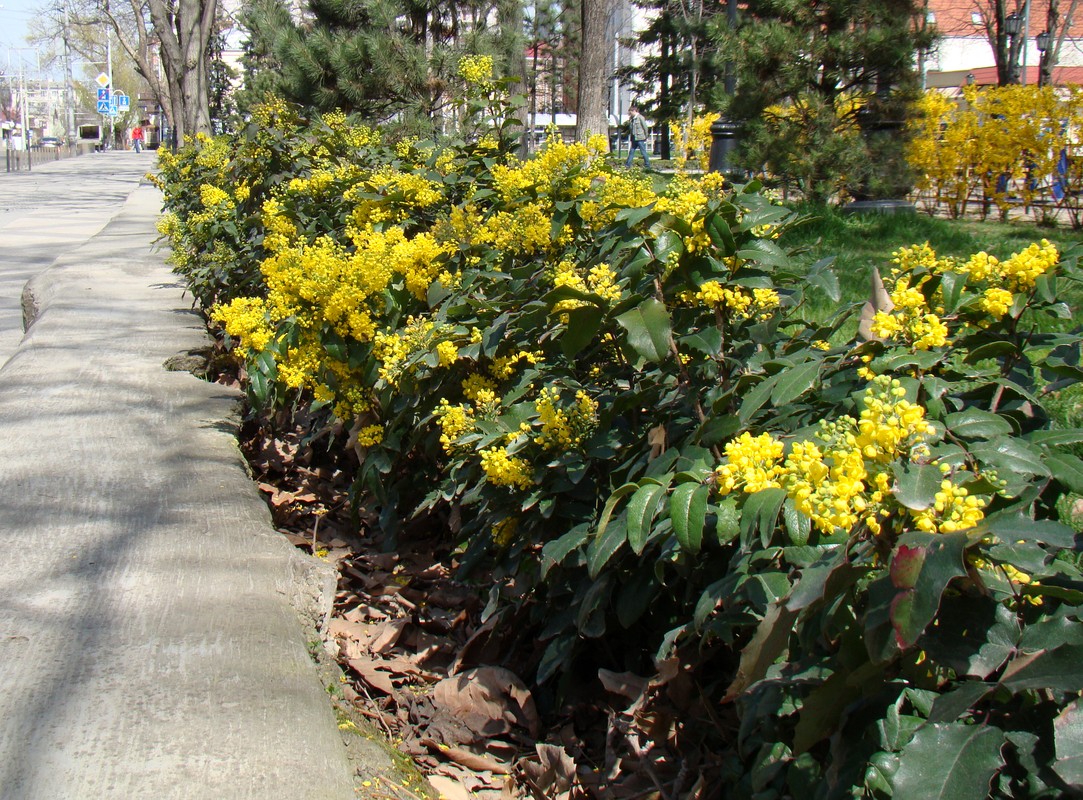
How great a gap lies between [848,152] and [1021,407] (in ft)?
27.0

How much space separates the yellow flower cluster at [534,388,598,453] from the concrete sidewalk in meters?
0.79

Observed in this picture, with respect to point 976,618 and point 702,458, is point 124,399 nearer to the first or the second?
point 702,458

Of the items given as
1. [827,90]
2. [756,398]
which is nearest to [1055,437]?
[756,398]

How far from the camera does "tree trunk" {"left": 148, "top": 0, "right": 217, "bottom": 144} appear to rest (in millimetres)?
15812

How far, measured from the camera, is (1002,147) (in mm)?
10773

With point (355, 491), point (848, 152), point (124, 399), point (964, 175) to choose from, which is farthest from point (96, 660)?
point (964, 175)

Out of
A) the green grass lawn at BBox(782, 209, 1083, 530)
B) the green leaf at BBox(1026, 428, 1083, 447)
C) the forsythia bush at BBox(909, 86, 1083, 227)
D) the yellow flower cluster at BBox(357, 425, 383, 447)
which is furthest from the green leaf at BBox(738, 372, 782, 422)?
the forsythia bush at BBox(909, 86, 1083, 227)

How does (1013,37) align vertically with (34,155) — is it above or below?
below

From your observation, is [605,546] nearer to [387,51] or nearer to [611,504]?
[611,504]

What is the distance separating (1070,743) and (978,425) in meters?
0.60

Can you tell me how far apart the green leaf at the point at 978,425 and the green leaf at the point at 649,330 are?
23.3 inches

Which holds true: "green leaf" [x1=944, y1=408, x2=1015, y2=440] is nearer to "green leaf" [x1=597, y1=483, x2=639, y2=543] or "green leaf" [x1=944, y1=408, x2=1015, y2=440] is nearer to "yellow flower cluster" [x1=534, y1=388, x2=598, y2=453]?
"green leaf" [x1=597, y1=483, x2=639, y2=543]

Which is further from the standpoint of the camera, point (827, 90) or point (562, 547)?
point (827, 90)

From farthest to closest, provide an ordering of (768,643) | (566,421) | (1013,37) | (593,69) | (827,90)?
(1013,37), (827,90), (593,69), (566,421), (768,643)
